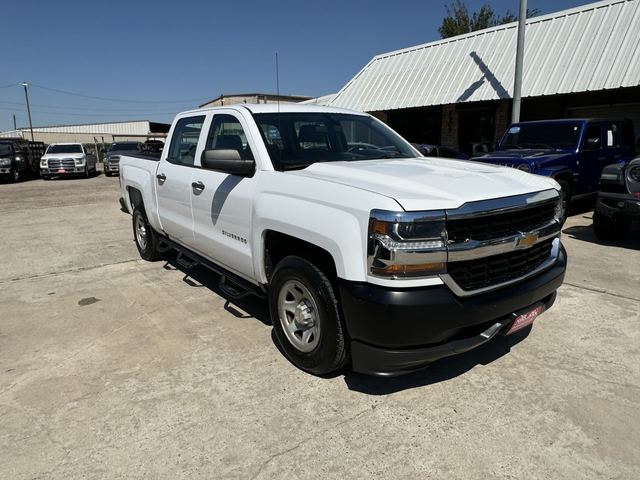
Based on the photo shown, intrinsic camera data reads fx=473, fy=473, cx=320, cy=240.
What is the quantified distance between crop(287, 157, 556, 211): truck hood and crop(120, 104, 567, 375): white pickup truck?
0.5 inches

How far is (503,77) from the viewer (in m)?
14.7

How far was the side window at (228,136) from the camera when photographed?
3.89m

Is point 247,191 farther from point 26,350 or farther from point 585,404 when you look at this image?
point 585,404

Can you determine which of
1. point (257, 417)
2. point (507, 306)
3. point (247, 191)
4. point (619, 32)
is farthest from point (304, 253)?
point (619, 32)

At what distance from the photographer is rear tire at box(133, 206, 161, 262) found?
627 cm

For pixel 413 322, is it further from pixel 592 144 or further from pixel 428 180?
pixel 592 144

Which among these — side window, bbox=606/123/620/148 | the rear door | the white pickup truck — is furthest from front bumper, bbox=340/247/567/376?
side window, bbox=606/123/620/148

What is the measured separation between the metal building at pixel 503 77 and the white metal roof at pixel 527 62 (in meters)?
0.03

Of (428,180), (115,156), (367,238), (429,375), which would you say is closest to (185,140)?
(428,180)

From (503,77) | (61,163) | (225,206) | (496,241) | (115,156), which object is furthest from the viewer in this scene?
(115,156)

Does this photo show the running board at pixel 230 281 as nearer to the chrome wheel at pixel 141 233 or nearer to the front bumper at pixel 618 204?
the chrome wheel at pixel 141 233

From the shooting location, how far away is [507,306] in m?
2.84

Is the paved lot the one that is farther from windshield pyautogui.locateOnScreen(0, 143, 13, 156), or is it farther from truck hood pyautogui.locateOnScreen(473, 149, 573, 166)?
windshield pyautogui.locateOnScreen(0, 143, 13, 156)

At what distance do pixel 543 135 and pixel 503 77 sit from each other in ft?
21.0
